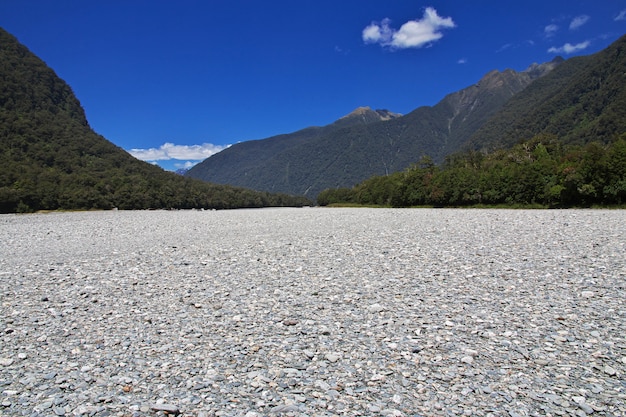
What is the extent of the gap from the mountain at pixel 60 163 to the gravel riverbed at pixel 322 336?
8145 centimetres

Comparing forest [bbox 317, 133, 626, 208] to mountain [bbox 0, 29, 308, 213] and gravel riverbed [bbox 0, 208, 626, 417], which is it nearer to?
gravel riverbed [bbox 0, 208, 626, 417]

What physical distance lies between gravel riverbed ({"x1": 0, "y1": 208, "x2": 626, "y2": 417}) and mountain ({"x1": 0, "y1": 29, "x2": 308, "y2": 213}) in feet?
267

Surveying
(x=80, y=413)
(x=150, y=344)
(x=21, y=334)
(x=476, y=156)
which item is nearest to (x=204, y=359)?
(x=150, y=344)

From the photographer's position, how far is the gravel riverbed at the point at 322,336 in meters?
5.36

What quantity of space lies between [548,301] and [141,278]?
12.3 m

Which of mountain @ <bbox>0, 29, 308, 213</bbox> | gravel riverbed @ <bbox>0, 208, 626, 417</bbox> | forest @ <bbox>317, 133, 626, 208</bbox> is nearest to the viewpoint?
gravel riverbed @ <bbox>0, 208, 626, 417</bbox>

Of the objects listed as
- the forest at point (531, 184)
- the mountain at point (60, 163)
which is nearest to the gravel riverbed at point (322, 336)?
the forest at point (531, 184)

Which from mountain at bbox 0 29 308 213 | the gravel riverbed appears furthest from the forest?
mountain at bbox 0 29 308 213

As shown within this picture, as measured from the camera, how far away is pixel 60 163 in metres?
107

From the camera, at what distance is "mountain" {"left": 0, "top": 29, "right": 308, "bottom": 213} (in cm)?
8212

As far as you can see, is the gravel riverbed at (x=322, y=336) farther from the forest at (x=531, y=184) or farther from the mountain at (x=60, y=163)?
the mountain at (x=60, y=163)

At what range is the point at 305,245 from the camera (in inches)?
749

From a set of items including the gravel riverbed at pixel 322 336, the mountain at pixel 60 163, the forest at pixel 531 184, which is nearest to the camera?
the gravel riverbed at pixel 322 336

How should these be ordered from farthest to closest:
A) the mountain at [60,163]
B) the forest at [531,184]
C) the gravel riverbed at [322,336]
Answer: the mountain at [60,163]
the forest at [531,184]
the gravel riverbed at [322,336]
